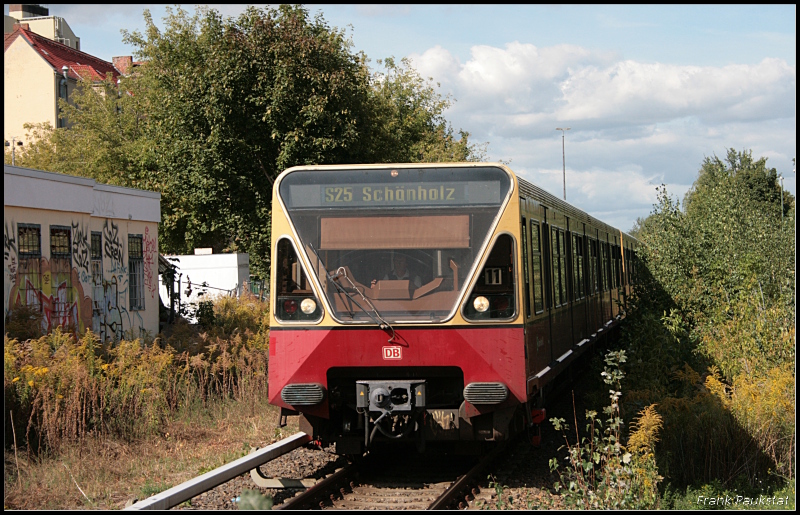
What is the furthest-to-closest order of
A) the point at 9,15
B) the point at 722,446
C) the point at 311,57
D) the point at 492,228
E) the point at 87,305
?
the point at 9,15 < the point at 311,57 < the point at 87,305 < the point at 722,446 < the point at 492,228

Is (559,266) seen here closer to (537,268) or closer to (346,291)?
(537,268)

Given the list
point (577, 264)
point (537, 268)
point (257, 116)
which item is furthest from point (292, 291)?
point (257, 116)

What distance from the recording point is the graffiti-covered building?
14883 millimetres

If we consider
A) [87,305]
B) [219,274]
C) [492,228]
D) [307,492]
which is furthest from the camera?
[219,274]

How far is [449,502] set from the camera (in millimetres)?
7750

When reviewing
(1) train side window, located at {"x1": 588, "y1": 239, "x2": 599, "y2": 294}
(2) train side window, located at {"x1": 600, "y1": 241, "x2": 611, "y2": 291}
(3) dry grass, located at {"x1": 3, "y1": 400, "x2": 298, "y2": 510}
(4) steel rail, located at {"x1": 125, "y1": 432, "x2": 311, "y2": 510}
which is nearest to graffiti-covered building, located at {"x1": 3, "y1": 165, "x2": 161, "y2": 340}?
(3) dry grass, located at {"x1": 3, "y1": 400, "x2": 298, "y2": 510}

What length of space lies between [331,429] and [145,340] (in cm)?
810

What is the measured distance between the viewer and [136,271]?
65.5 feet

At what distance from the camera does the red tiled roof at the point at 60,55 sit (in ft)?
171

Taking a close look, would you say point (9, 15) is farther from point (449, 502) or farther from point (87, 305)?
point (449, 502)

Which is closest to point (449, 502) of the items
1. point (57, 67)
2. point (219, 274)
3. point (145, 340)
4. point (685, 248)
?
point (145, 340)

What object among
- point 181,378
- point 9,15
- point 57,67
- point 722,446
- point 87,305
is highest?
point 9,15

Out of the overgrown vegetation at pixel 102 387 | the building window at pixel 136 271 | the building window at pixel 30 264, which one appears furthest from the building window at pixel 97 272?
the overgrown vegetation at pixel 102 387

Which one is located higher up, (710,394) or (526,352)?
(526,352)
